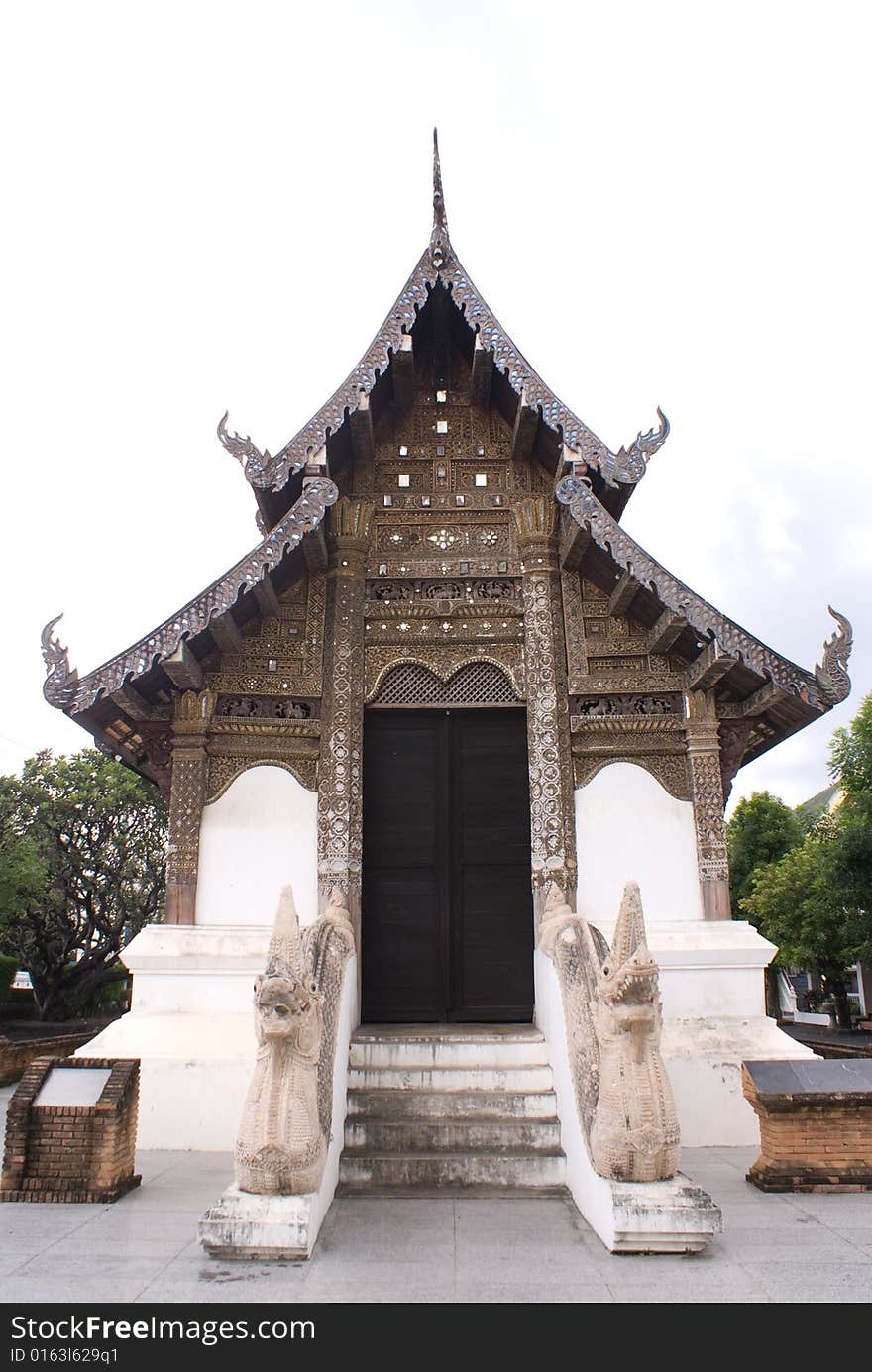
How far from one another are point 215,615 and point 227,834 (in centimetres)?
181

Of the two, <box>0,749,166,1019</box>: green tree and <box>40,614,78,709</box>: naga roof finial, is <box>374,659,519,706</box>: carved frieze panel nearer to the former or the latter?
<box>40,614,78,709</box>: naga roof finial

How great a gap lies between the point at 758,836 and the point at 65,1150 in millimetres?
29109

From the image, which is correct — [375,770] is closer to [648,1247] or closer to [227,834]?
[227,834]

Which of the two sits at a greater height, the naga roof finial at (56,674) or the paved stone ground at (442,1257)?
the naga roof finial at (56,674)

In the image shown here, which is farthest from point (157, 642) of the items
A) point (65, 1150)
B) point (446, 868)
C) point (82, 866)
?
point (82, 866)

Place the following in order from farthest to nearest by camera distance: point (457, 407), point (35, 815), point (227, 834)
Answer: point (35, 815) < point (457, 407) < point (227, 834)

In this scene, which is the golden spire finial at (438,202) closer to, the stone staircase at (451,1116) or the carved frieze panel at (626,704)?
the carved frieze panel at (626,704)

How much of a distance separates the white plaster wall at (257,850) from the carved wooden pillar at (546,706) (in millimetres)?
1797

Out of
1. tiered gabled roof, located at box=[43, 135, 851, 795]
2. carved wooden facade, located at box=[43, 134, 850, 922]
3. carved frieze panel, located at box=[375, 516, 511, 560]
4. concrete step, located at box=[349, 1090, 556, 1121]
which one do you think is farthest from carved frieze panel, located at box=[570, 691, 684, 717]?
concrete step, located at box=[349, 1090, 556, 1121]

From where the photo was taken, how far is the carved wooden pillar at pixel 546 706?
A: 707 cm

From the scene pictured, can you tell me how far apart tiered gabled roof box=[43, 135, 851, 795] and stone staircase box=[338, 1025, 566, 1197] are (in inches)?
121

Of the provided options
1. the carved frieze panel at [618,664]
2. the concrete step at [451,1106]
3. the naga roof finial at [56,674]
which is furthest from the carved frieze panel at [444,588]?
the concrete step at [451,1106]
